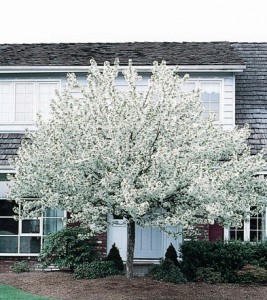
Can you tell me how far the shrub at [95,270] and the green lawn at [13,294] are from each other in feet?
5.72

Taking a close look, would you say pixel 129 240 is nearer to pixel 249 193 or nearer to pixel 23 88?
pixel 249 193

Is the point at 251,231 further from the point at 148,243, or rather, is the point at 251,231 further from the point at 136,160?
the point at 136,160

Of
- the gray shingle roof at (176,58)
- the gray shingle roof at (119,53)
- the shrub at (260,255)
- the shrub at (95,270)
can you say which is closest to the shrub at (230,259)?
the shrub at (260,255)

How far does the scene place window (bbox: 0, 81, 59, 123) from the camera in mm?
20344

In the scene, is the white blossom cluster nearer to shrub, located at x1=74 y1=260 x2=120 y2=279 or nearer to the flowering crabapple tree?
the flowering crabapple tree

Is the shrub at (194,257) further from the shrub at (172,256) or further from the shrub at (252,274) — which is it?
the shrub at (252,274)

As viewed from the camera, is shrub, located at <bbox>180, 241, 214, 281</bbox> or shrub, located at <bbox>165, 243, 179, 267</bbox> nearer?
shrub, located at <bbox>180, 241, 214, 281</bbox>

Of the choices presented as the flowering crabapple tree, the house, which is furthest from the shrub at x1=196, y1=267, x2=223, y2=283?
the house

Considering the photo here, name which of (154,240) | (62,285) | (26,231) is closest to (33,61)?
(26,231)

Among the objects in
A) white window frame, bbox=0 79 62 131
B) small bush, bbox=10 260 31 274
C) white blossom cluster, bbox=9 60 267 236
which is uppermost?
white window frame, bbox=0 79 62 131

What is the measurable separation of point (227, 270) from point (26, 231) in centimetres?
611

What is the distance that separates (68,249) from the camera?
1767 cm

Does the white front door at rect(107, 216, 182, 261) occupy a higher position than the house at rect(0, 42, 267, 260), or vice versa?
the house at rect(0, 42, 267, 260)

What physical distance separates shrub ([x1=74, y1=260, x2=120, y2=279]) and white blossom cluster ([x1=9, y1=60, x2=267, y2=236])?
1881 millimetres
